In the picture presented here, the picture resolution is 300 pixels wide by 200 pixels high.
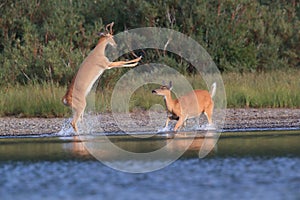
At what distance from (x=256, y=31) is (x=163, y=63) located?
146 inches

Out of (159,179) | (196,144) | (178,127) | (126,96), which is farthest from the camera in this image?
(126,96)

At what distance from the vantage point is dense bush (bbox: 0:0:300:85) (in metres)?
23.4

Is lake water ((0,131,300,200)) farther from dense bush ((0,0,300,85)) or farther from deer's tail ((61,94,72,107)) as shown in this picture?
dense bush ((0,0,300,85))

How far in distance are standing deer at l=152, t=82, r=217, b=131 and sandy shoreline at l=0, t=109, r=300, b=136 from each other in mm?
544

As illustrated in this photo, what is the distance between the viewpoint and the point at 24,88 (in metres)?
19.4

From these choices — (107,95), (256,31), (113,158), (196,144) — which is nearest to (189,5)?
Answer: (256,31)

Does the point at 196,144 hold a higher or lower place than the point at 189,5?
lower

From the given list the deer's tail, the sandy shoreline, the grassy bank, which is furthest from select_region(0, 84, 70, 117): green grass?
the deer's tail

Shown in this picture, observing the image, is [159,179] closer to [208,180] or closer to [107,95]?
[208,180]

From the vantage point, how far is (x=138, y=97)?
1841 centimetres

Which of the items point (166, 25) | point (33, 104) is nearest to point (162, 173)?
point (33, 104)

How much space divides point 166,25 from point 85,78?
27.0ft

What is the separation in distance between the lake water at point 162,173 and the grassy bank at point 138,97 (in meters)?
3.59

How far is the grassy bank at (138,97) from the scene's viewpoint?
696 inches
